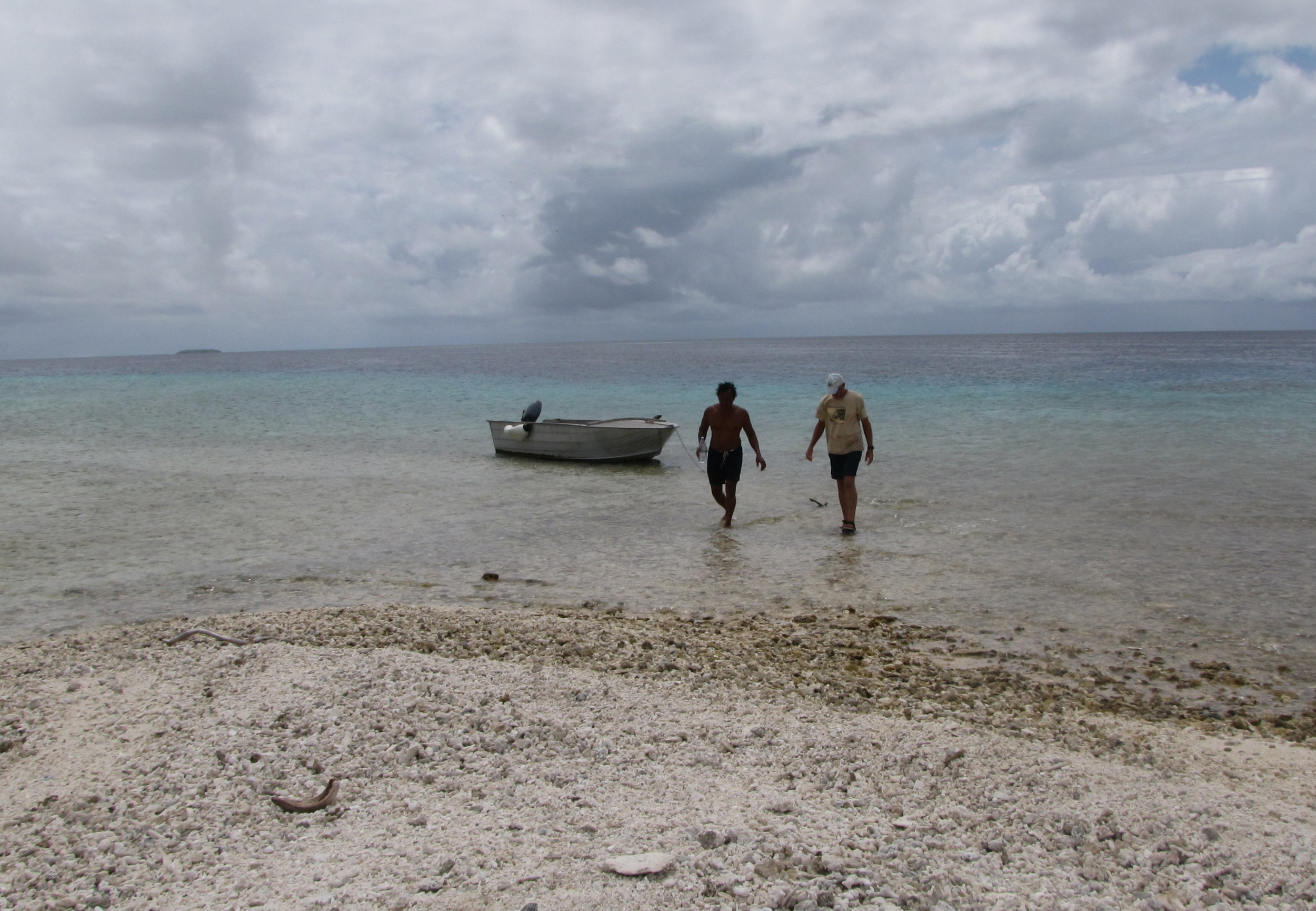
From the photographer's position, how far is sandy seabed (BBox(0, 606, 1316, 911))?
3.00 m

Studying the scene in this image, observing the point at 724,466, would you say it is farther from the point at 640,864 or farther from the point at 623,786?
the point at 640,864

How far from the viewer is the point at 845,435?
33.8ft

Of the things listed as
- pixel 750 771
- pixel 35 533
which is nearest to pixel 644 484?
pixel 35 533

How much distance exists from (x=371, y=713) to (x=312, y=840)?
3.40 ft

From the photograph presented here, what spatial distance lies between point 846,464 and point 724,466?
1.57m

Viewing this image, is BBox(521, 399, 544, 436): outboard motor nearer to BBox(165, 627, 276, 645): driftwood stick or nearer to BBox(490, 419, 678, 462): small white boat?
BBox(490, 419, 678, 462): small white boat

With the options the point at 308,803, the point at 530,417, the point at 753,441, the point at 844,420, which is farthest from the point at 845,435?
the point at 530,417

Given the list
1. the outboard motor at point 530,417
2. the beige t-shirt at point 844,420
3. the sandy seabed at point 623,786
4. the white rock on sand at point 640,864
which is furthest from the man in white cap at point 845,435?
the outboard motor at point 530,417

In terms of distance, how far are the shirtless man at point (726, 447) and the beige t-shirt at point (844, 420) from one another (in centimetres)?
97

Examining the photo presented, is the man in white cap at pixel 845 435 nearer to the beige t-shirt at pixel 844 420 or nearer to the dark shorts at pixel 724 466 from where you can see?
the beige t-shirt at pixel 844 420

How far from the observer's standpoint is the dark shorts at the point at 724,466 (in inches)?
429

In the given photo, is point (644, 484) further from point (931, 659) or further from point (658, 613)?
point (931, 659)

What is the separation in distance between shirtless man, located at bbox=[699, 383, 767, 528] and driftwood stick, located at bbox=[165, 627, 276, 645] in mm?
5906

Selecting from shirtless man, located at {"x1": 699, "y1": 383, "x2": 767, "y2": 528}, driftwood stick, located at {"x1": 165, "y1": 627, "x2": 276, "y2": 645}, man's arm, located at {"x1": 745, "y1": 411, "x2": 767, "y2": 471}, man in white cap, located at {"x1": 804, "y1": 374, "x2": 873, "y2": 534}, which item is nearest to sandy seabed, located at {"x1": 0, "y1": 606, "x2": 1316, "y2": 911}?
driftwood stick, located at {"x1": 165, "y1": 627, "x2": 276, "y2": 645}
